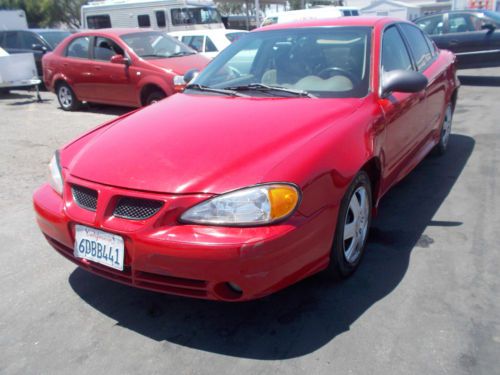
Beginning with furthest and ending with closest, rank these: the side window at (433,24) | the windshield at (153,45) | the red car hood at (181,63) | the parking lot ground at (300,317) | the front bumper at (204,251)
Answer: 1. the side window at (433,24)
2. the windshield at (153,45)
3. the red car hood at (181,63)
4. the parking lot ground at (300,317)
5. the front bumper at (204,251)

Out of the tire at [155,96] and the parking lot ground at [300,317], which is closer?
the parking lot ground at [300,317]

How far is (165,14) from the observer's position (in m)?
16.2

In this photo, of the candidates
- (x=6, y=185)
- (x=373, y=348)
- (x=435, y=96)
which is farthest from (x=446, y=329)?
(x=6, y=185)

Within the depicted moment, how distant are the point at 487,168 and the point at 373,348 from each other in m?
3.43

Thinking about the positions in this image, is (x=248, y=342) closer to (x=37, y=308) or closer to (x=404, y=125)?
(x=37, y=308)

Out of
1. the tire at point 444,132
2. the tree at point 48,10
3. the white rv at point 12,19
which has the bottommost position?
the tire at point 444,132

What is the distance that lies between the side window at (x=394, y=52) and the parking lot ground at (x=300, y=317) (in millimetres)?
1212

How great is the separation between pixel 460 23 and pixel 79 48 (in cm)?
836

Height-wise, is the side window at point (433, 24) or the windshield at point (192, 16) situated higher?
the windshield at point (192, 16)

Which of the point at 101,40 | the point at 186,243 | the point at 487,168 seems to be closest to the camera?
the point at 186,243

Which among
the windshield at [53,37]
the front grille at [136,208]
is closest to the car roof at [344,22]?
the front grille at [136,208]

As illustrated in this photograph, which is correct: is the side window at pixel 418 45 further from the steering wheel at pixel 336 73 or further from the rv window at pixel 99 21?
the rv window at pixel 99 21

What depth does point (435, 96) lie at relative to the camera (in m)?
4.63

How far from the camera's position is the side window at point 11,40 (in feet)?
43.8
